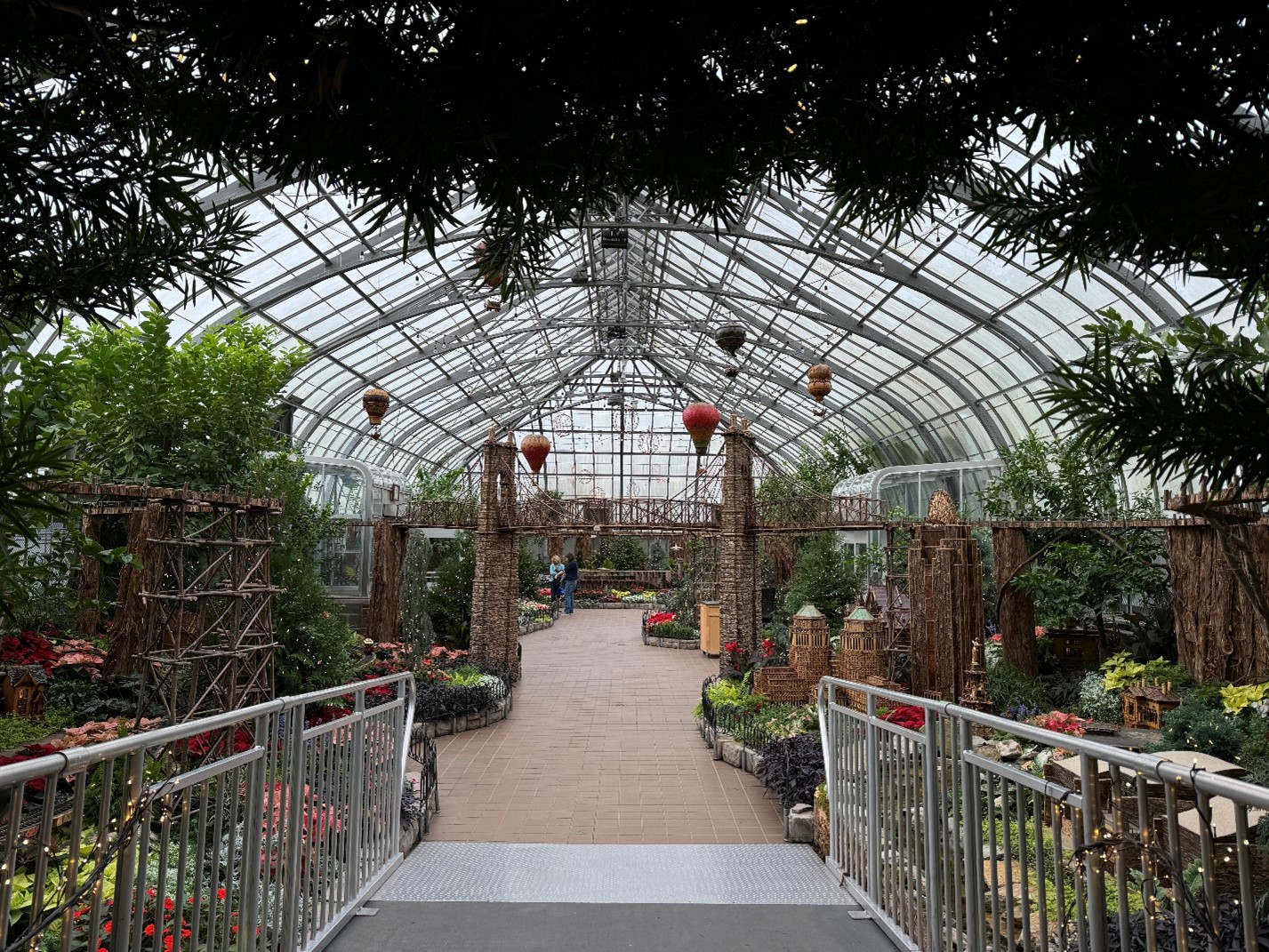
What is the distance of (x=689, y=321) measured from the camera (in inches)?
715

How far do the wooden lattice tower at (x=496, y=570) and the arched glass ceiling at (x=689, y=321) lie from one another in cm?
298

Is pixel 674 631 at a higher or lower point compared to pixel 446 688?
lower

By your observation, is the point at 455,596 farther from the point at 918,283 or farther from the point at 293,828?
the point at 293,828

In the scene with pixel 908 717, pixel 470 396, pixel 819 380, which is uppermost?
pixel 470 396

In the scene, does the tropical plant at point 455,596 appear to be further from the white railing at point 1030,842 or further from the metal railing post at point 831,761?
the metal railing post at point 831,761

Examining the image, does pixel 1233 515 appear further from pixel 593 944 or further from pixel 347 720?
pixel 347 720

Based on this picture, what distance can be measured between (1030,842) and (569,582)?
72.4ft

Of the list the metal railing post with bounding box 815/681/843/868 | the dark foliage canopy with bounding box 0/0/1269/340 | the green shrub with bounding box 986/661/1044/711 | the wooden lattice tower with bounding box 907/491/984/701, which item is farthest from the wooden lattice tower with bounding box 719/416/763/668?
the dark foliage canopy with bounding box 0/0/1269/340

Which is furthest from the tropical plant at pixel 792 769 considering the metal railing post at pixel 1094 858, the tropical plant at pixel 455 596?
the tropical plant at pixel 455 596

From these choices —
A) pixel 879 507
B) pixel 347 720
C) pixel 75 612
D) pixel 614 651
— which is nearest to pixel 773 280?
pixel 879 507

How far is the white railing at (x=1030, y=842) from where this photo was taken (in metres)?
1.46

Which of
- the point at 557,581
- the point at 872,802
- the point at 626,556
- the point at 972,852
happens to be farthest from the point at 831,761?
the point at 626,556

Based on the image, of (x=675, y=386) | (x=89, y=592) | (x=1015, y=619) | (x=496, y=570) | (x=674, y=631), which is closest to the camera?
(x=89, y=592)

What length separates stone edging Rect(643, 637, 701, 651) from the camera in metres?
17.7
